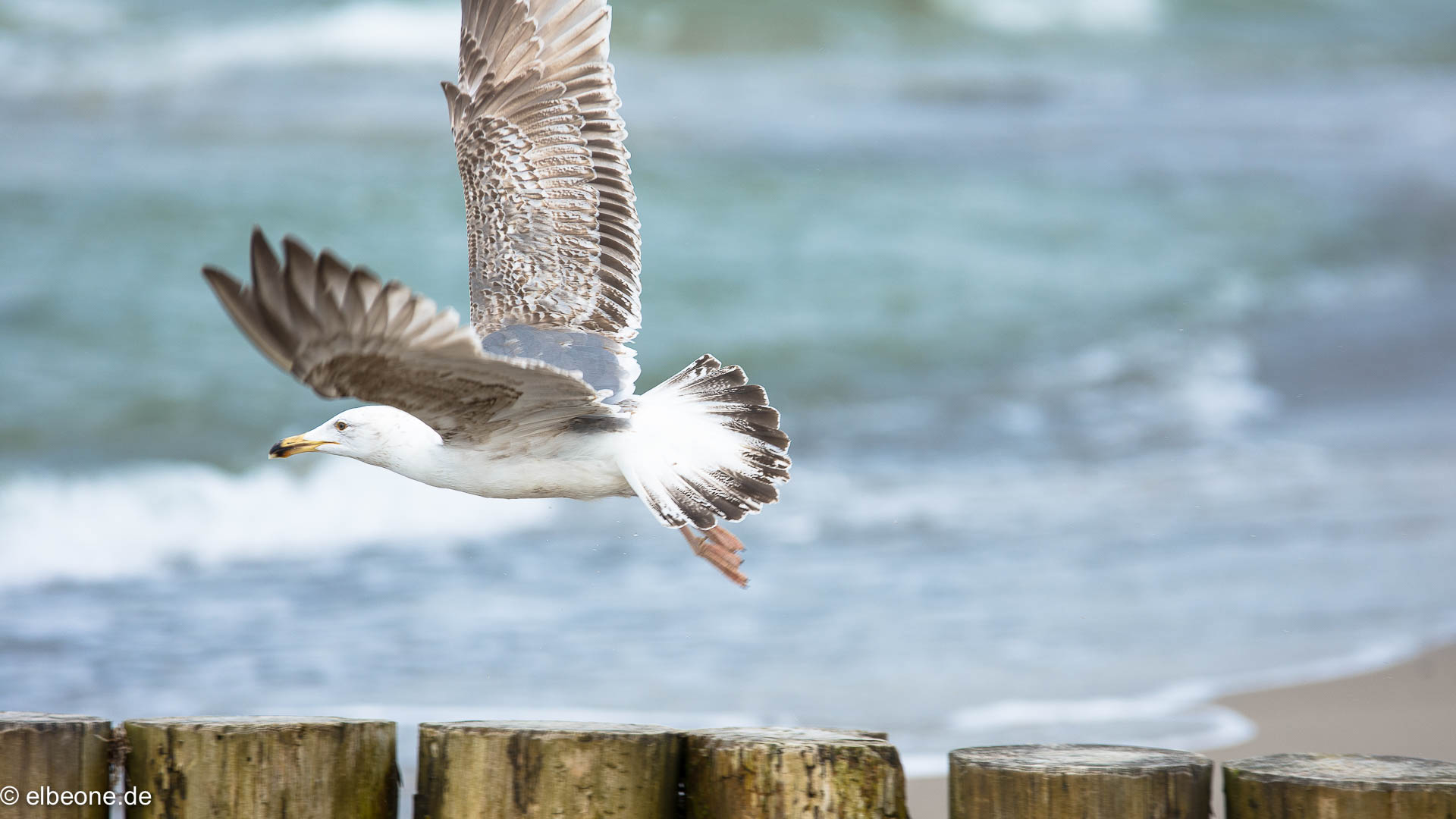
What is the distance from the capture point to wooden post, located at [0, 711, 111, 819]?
102 inches

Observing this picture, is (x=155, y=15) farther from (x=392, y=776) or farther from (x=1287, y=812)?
(x=1287, y=812)

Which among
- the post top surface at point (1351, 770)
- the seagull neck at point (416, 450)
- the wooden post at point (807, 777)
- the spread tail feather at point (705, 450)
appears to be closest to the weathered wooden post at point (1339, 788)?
the post top surface at point (1351, 770)

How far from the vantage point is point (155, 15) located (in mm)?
12766

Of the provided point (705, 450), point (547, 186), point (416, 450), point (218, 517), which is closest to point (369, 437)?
point (416, 450)

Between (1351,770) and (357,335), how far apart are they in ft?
6.07

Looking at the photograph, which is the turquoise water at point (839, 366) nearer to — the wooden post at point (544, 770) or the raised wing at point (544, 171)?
the raised wing at point (544, 171)

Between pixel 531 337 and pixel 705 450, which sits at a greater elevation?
pixel 531 337

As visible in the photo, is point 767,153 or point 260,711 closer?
point 260,711

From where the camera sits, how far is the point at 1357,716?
5062mm

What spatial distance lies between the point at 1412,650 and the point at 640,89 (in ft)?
31.6

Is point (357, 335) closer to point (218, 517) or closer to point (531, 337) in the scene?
point (531, 337)

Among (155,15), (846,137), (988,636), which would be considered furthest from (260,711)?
(846,137)

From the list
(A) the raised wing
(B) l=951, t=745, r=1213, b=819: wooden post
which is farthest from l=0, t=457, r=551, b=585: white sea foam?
(B) l=951, t=745, r=1213, b=819: wooden post

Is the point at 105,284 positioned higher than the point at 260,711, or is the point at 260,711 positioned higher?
the point at 105,284
